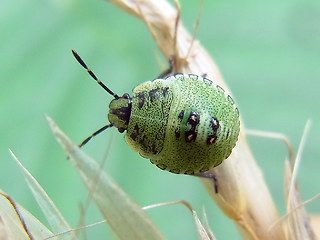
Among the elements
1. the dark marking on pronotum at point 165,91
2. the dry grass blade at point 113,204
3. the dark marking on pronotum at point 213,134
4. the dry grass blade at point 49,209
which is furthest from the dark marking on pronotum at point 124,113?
the dry grass blade at point 49,209

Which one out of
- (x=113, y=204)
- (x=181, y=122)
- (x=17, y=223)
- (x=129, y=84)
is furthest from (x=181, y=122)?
(x=129, y=84)

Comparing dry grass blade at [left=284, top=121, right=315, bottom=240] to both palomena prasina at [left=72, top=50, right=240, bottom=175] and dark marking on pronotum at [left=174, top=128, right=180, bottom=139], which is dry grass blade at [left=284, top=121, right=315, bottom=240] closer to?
palomena prasina at [left=72, top=50, right=240, bottom=175]

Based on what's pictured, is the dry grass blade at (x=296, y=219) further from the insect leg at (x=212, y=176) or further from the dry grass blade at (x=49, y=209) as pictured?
the dry grass blade at (x=49, y=209)

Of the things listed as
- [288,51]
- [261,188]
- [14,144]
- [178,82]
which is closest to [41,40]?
[14,144]

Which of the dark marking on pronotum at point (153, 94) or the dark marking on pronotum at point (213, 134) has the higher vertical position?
the dark marking on pronotum at point (153, 94)

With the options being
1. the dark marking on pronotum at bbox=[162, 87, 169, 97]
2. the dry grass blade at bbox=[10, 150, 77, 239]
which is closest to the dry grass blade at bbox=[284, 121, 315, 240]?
the dark marking on pronotum at bbox=[162, 87, 169, 97]

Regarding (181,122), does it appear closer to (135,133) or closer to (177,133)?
(177,133)

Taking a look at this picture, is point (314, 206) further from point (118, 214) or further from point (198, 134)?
point (118, 214)
